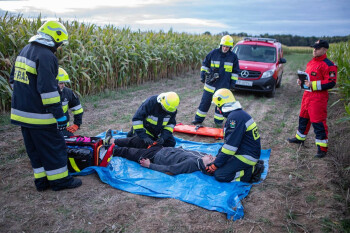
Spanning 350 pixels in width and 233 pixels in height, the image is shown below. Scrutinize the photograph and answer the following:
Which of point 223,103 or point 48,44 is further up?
point 48,44

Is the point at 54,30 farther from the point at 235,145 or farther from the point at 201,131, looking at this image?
the point at 201,131

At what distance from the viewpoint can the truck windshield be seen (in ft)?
36.6

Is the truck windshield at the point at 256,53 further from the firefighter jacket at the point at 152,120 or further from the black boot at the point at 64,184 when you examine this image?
the black boot at the point at 64,184

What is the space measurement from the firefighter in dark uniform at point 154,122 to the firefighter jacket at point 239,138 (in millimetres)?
1048

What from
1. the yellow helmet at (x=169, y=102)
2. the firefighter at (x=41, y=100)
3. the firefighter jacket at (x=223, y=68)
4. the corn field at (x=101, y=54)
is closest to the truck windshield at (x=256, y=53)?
the corn field at (x=101, y=54)

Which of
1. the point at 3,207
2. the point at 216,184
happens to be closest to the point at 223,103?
the point at 216,184

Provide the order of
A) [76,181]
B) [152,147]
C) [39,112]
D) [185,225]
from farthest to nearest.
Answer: [152,147], [76,181], [39,112], [185,225]

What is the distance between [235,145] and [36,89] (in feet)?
9.82

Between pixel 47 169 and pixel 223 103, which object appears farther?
pixel 223 103

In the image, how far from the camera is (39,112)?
350 centimetres

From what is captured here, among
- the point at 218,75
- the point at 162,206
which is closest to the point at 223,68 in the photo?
the point at 218,75

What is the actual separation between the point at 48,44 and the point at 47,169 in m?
1.77

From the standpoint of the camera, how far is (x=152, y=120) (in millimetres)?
5027

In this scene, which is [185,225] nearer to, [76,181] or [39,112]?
[76,181]
